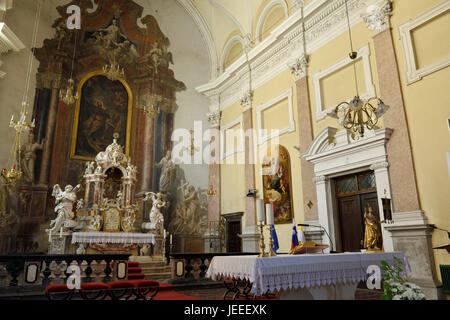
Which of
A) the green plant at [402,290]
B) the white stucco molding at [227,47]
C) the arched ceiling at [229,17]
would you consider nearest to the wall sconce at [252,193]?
the arched ceiling at [229,17]

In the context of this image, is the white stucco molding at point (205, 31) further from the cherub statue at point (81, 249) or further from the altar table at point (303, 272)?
the altar table at point (303, 272)

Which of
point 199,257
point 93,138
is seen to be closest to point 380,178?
point 199,257

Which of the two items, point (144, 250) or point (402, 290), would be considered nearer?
point (402, 290)

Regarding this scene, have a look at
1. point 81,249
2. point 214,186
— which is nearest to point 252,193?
point 214,186

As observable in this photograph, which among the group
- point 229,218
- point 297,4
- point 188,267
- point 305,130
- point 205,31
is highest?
point 205,31

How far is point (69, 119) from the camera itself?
12.5 metres

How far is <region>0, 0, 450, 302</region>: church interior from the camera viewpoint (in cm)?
609

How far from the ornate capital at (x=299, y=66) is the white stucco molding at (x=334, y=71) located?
424mm

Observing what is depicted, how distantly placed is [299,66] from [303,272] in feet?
25.2

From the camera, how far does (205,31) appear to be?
15.6 m

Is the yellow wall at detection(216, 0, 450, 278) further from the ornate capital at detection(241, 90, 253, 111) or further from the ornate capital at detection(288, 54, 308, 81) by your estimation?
the ornate capital at detection(241, 90, 253, 111)

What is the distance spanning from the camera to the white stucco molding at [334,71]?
8.32 metres

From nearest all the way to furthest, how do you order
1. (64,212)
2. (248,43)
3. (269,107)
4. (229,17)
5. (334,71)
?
(334,71)
(64,212)
(269,107)
(248,43)
(229,17)

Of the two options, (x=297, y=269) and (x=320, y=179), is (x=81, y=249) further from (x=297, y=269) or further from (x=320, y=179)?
(x=297, y=269)
